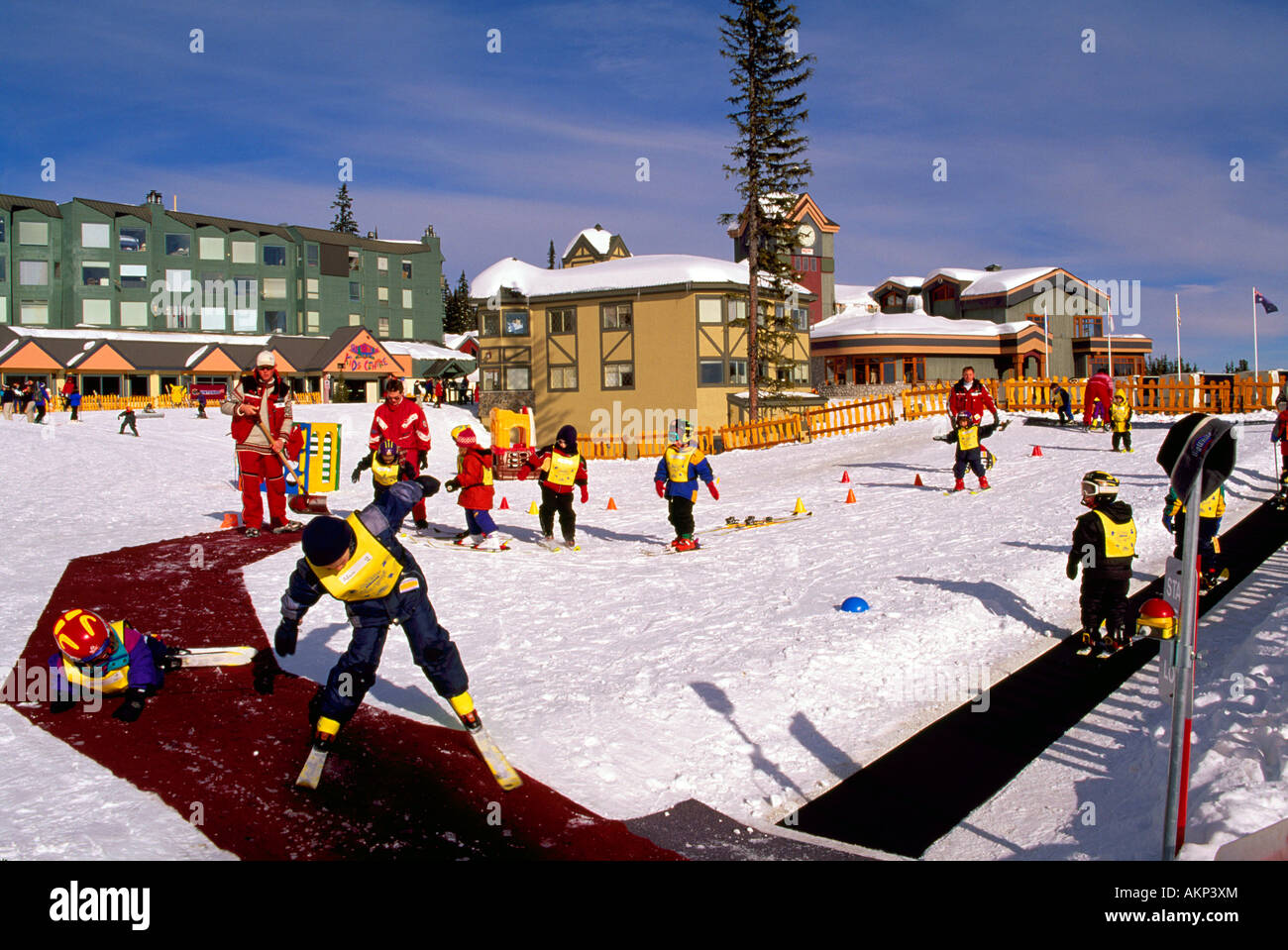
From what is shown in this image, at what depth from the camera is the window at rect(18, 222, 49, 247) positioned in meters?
52.5

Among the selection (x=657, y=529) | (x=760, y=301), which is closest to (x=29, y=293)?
(x=760, y=301)

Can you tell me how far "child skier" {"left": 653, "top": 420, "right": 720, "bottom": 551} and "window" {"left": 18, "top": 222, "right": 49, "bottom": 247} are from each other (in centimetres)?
5758

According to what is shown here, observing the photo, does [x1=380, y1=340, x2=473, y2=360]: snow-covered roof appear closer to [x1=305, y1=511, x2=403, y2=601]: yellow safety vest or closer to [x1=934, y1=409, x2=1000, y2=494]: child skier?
[x1=934, y1=409, x2=1000, y2=494]: child skier

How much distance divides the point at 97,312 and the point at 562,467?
180 ft

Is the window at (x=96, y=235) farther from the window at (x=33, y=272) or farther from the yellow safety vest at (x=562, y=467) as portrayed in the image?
the yellow safety vest at (x=562, y=467)

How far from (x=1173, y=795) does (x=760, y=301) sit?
33.8m

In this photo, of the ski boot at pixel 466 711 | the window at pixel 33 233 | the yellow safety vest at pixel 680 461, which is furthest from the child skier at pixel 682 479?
the window at pixel 33 233

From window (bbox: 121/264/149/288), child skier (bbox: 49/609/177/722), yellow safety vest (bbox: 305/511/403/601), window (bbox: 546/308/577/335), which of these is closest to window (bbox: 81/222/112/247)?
window (bbox: 121/264/149/288)

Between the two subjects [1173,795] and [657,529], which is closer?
[1173,795]

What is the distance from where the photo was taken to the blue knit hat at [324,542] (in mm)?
4574

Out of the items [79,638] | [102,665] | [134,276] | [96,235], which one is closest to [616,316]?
[102,665]

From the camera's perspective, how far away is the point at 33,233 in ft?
173
